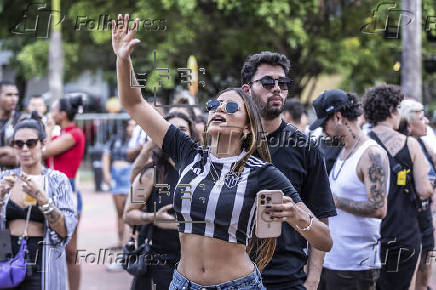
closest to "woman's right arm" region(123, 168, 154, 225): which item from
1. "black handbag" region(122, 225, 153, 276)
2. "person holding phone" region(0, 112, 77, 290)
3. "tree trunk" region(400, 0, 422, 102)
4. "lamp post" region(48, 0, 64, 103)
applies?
"black handbag" region(122, 225, 153, 276)

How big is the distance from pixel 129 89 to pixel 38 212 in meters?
2.07

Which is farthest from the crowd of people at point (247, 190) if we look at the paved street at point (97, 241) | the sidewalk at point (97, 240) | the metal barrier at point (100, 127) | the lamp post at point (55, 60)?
the metal barrier at point (100, 127)

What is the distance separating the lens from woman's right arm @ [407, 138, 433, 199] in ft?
17.7

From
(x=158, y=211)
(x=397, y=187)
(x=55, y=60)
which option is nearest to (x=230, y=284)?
(x=158, y=211)

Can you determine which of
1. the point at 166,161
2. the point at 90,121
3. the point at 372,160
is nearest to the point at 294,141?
the point at 372,160

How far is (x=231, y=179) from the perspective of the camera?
311 centimetres

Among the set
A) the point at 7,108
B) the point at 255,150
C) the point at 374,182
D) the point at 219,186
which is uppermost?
the point at 7,108

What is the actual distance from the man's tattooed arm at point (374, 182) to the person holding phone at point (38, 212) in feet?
6.92

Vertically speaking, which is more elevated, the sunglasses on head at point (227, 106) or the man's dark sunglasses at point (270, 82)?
the man's dark sunglasses at point (270, 82)

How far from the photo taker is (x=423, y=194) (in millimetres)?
5445

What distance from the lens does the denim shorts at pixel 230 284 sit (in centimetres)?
297

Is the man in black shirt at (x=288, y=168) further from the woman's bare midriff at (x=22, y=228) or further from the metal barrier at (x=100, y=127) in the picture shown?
the metal barrier at (x=100, y=127)

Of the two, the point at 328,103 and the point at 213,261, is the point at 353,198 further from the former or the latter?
the point at 213,261

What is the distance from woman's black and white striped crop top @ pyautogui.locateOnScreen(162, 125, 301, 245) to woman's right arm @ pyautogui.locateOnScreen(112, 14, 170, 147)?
24cm
